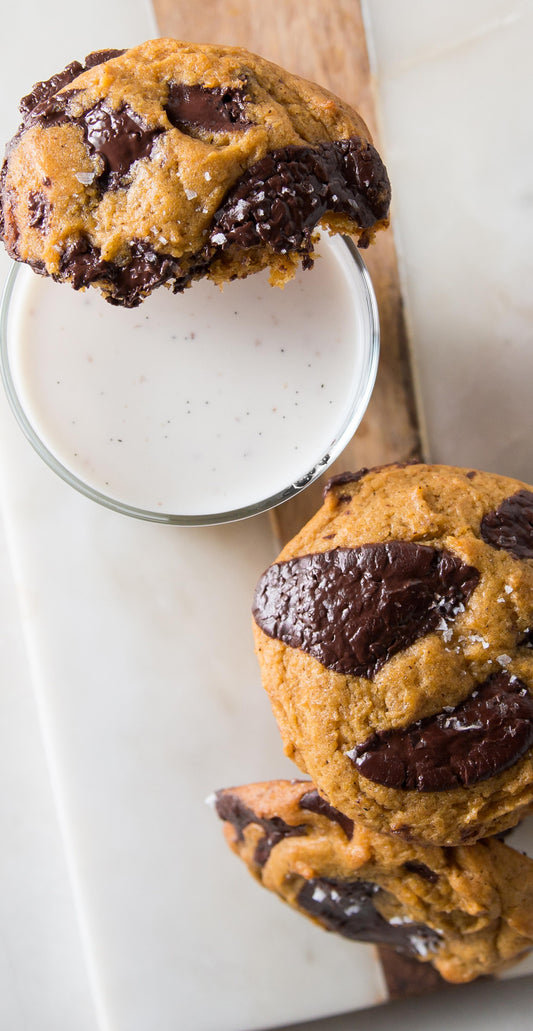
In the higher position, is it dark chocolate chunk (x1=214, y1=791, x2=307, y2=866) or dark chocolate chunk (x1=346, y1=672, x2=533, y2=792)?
dark chocolate chunk (x1=346, y1=672, x2=533, y2=792)

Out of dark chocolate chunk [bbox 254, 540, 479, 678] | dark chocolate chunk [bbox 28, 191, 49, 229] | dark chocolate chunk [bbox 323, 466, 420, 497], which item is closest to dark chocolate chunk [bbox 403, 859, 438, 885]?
dark chocolate chunk [bbox 254, 540, 479, 678]

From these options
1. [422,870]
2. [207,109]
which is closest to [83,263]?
[207,109]

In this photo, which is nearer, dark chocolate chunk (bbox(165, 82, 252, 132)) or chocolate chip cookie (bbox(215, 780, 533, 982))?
dark chocolate chunk (bbox(165, 82, 252, 132))

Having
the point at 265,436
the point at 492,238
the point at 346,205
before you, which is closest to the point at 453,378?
the point at 492,238

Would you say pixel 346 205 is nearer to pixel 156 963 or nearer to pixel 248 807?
pixel 248 807

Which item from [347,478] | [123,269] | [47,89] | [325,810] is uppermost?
[47,89]

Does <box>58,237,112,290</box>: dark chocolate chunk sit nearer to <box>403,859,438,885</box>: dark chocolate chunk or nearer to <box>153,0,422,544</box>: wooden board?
<box>153,0,422,544</box>: wooden board

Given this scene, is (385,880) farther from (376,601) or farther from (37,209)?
(37,209)
